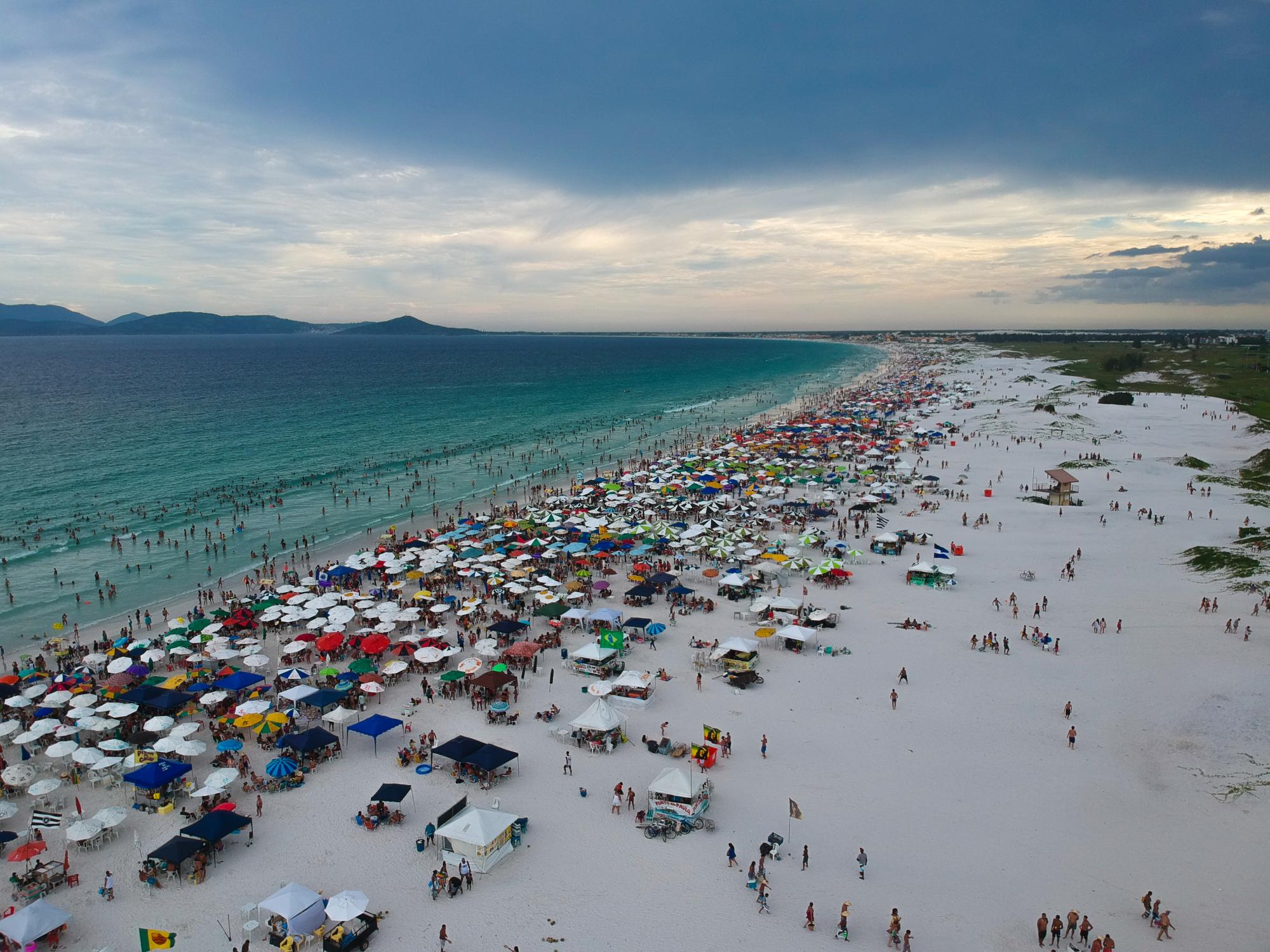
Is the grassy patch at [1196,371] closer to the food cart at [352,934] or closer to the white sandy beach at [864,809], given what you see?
the white sandy beach at [864,809]

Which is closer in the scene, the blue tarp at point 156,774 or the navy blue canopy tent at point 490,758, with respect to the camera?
the blue tarp at point 156,774

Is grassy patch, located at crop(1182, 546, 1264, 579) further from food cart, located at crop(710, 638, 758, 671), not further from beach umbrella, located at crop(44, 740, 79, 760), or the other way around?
beach umbrella, located at crop(44, 740, 79, 760)

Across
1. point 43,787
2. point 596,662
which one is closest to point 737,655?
point 596,662

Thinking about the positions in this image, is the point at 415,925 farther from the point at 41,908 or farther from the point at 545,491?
the point at 545,491

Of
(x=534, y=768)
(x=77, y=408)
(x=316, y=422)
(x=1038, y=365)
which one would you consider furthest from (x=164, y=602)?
(x=1038, y=365)

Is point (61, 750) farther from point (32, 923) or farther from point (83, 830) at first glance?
point (32, 923)

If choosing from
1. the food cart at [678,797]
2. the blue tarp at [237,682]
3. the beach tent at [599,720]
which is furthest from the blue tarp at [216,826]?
the food cart at [678,797]
